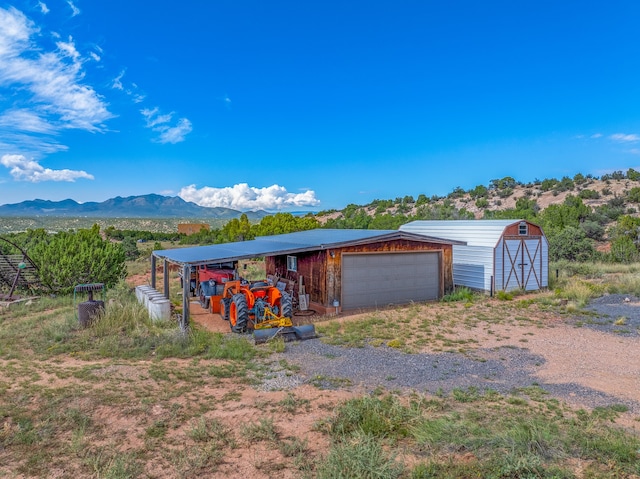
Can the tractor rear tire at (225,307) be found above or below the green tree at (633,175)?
below

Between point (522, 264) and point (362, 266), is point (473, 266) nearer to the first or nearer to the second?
point (522, 264)

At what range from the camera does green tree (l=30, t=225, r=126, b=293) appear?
15.5m

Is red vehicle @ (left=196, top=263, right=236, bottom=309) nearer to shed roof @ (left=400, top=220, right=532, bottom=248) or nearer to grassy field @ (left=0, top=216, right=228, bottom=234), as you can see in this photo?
shed roof @ (left=400, top=220, right=532, bottom=248)

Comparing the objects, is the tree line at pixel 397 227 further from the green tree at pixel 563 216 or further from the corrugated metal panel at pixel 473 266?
the corrugated metal panel at pixel 473 266

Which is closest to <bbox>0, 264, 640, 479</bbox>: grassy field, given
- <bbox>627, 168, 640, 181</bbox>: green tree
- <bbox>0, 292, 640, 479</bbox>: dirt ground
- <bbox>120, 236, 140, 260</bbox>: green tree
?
<bbox>0, 292, 640, 479</bbox>: dirt ground

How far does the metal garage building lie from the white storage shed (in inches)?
78.3

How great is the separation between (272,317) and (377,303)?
4.58 m

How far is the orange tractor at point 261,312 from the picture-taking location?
954cm

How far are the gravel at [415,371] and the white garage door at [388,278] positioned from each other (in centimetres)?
411

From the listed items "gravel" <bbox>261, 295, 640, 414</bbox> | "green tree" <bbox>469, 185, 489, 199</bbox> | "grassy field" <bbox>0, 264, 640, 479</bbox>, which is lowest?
"gravel" <bbox>261, 295, 640, 414</bbox>

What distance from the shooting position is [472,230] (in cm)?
1745

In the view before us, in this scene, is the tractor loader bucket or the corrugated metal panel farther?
the corrugated metal panel

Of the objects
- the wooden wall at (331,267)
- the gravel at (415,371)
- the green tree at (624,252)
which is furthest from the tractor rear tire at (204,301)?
the green tree at (624,252)

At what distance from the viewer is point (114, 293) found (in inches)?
563
